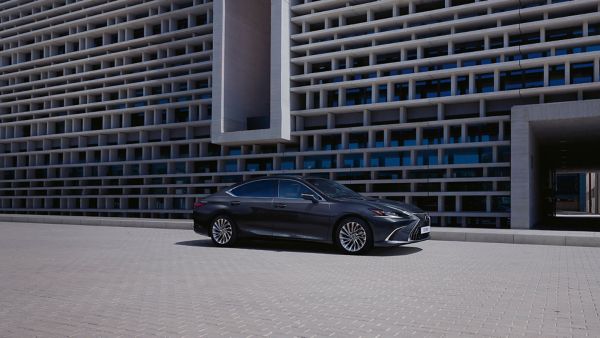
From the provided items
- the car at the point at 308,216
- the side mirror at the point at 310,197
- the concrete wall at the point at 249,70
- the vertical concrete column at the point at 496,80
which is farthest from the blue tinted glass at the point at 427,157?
the side mirror at the point at 310,197

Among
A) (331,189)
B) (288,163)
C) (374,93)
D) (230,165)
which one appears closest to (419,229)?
(331,189)

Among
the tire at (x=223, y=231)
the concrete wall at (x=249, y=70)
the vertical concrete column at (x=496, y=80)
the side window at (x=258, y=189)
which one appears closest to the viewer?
the side window at (x=258, y=189)

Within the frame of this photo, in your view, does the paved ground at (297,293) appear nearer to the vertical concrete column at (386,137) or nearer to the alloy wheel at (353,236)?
the alloy wheel at (353,236)

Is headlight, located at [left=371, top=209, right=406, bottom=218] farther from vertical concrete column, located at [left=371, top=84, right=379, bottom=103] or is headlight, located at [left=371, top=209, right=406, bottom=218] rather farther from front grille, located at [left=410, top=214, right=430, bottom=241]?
vertical concrete column, located at [left=371, top=84, right=379, bottom=103]

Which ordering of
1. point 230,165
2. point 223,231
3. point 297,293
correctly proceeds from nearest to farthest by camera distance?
point 297,293 → point 223,231 → point 230,165

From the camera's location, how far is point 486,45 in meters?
18.2

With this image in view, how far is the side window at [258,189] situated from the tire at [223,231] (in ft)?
2.02

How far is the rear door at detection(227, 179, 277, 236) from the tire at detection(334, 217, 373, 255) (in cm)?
153

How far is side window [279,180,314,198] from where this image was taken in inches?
413

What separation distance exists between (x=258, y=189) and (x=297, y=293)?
5183mm

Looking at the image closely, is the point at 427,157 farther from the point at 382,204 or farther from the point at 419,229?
the point at 382,204

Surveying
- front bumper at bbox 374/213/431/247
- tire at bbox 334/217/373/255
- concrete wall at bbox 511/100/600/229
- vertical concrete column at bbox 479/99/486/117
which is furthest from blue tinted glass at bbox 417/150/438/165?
tire at bbox 334/217/373/255

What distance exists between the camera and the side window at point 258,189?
35.6 feet

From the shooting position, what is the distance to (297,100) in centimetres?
2195
